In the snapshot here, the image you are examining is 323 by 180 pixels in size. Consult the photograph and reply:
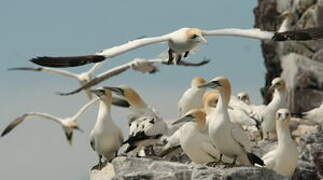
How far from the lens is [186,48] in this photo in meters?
17.1

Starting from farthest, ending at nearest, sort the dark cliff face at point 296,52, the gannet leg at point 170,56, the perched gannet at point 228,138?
the dark cliff face at point 296,52 → the gannet leg at point 170,56 → the perched gannet at point 228,138

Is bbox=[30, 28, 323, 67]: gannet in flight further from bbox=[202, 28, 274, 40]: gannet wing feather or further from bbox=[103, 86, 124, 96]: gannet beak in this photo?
bbox=[103, 86, 124, 96]: gannet beak

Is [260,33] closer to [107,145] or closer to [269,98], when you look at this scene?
[107,145]

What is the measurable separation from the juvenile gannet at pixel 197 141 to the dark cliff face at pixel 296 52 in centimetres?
1130

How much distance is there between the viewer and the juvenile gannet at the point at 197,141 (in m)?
15.0

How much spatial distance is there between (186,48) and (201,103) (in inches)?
123

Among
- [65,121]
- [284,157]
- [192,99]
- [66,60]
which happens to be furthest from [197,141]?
[65,121]

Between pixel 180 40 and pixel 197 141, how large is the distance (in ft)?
8.07

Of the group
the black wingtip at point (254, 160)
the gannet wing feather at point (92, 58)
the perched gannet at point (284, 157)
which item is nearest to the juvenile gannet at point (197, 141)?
the perched gannet at point (284, 157)

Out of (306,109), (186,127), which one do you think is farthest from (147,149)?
(306,109)

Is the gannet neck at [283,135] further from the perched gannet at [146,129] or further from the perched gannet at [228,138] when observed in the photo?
the perched gannet at [228,138]

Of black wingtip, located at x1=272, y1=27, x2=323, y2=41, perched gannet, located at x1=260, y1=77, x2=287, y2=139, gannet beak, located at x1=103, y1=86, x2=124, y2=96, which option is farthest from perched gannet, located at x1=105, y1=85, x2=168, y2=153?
perched gannet, located at x1=260, y1=77, x2=287, y2=139

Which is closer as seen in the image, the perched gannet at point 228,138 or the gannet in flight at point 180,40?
the perched gannet at point 228,138

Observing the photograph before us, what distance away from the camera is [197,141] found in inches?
593
